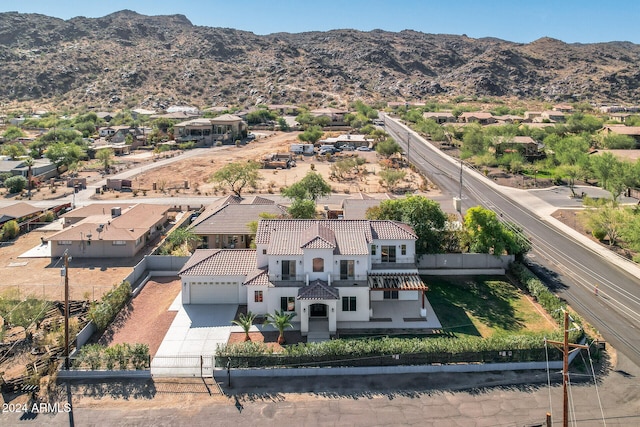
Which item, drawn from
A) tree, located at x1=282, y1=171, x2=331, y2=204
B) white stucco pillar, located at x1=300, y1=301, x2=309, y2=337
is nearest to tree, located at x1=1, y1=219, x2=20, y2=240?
tree, located at x1=282, y1=171, x2=331, y2=204

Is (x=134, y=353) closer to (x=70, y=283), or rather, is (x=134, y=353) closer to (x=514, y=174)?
(x=70, y=283)

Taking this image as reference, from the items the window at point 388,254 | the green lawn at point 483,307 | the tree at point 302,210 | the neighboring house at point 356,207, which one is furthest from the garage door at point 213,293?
the neighboring house at point 356,207

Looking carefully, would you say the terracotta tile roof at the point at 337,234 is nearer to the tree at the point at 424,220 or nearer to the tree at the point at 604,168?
the tree at the point at 424,220

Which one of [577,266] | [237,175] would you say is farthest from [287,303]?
[237,175]

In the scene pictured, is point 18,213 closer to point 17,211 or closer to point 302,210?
point 17,211

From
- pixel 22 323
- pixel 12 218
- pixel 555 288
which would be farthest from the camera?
pixel 12 218

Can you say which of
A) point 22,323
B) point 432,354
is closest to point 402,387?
point 432,354

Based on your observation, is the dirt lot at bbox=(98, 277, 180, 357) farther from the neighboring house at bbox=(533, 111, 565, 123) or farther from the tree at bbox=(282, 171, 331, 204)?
the neighboring house at bbox=(533, 111, 565, 123)
